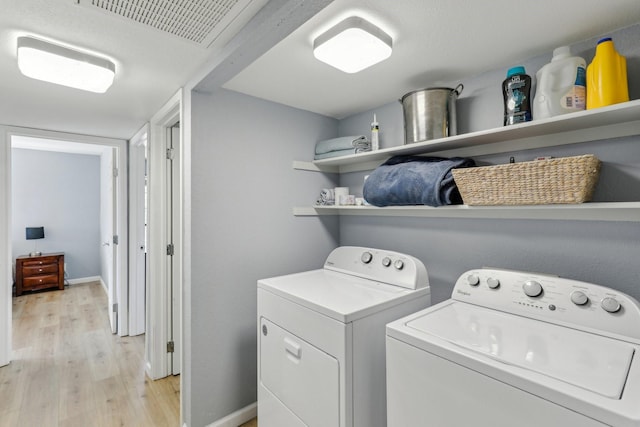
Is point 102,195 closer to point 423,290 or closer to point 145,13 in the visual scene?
point 145,13

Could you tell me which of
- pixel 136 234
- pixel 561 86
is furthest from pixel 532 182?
pixel 136 234

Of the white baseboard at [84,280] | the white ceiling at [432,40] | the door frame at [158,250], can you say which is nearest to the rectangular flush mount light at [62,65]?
the white ceiling at [432,40]

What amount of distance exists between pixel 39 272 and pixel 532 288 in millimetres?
6302

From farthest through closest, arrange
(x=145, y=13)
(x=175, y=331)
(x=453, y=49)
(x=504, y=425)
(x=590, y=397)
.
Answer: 1. (x=175, y=331)
2. (x=453, y=49)
3. (x=145, y=13)
4. (x=504, y=425)
5. (x=590, y=397)

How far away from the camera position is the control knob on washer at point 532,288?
1.29 meters

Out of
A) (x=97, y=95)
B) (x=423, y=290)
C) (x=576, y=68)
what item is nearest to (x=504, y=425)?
(x=423, y=290)

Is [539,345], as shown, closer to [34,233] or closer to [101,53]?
[101,53]

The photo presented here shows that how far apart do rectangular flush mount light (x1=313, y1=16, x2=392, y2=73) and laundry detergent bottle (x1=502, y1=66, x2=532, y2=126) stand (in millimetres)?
617

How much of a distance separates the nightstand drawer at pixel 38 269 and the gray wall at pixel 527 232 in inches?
207

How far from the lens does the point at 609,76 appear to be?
3.91 feet

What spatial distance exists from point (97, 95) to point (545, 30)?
2.49 meters

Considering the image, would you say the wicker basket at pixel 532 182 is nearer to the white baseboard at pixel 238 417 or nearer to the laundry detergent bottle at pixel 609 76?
the laundry detergent bottle at pixel 609 76

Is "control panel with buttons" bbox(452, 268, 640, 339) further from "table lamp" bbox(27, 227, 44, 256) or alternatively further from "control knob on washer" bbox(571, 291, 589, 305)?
"table lamp" bbox(27, 227, 44, 256)

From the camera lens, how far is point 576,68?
1280 mm
